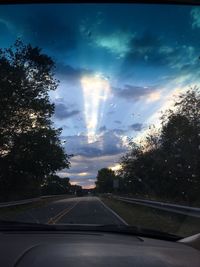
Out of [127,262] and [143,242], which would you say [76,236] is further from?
[127,262]

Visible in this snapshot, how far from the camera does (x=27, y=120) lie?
52.5 meters

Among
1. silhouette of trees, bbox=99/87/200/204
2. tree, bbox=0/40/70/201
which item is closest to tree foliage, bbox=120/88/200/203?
silhouette of trees, bbox=99/87/200/204

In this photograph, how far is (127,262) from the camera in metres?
3.81

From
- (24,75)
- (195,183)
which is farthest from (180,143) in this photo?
(24,75)

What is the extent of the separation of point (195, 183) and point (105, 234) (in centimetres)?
5534

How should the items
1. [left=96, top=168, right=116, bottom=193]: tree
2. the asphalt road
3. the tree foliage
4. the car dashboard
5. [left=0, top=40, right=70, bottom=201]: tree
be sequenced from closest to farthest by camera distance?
the car dashboard < the asphalt road < [left=0, top=40, right=70, bottom=201]: tree < the tree foliage < [left=96, top=168, right=116, bottom=193]: tree

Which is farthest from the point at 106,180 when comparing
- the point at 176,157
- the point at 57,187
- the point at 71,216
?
the point at 71,216

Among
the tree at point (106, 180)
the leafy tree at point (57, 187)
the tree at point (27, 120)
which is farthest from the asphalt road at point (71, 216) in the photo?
the tree at point (106, 180)

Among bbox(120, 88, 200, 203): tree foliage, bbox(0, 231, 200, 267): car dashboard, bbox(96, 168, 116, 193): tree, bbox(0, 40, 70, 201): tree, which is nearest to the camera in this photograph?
bbox(0, 231, 200, 267): car dashboard

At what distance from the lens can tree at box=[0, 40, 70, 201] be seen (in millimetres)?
46219

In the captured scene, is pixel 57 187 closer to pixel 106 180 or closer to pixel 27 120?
pixel 106 180

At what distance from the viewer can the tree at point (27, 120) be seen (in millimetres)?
46219

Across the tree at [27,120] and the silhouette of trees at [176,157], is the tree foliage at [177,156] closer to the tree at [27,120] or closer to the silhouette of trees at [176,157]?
the silhouette of trees at [176,157]

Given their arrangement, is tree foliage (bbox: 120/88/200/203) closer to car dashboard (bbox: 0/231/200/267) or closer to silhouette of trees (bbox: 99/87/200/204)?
silhouette of trees (bbox: 99/87/200/204)
